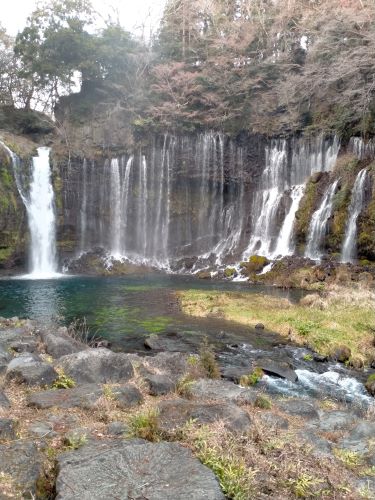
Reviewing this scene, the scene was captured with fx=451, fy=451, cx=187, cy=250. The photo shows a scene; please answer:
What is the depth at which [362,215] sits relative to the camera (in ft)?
90.9

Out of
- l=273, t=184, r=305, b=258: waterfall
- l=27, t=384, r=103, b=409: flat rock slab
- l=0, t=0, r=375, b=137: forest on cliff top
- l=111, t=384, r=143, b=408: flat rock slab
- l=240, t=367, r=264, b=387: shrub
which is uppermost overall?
l=0, t=0, r=375, b=137: forest on cliff top

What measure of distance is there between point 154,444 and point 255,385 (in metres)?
5.99

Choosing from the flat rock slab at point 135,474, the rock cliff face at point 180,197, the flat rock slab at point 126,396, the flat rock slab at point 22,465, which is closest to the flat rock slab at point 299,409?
the flat rock slab at point 126,396

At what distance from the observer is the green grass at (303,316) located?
12.9 meters

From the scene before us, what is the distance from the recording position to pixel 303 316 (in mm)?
15602

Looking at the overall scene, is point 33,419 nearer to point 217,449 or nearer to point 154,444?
point 154,444

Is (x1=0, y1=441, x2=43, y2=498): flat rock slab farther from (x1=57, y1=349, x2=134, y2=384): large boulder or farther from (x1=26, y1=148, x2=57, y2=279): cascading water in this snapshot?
(x1=26, y1=148, x2=57, y2=279): cascading water

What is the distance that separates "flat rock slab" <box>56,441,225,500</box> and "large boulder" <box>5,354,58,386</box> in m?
2.61

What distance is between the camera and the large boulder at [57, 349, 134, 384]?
708 cm

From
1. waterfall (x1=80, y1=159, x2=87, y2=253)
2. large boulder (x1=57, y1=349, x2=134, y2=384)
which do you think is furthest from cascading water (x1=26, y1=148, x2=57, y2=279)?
large boulder (x1=57, y1=349, x2=134, y2=384)

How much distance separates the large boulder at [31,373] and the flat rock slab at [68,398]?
1.33 feet

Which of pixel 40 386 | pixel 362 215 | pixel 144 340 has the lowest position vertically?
pixel 144 340

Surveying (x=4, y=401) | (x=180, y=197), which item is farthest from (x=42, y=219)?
(x=4, y=401)

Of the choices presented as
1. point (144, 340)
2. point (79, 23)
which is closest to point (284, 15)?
point (79, 23)
